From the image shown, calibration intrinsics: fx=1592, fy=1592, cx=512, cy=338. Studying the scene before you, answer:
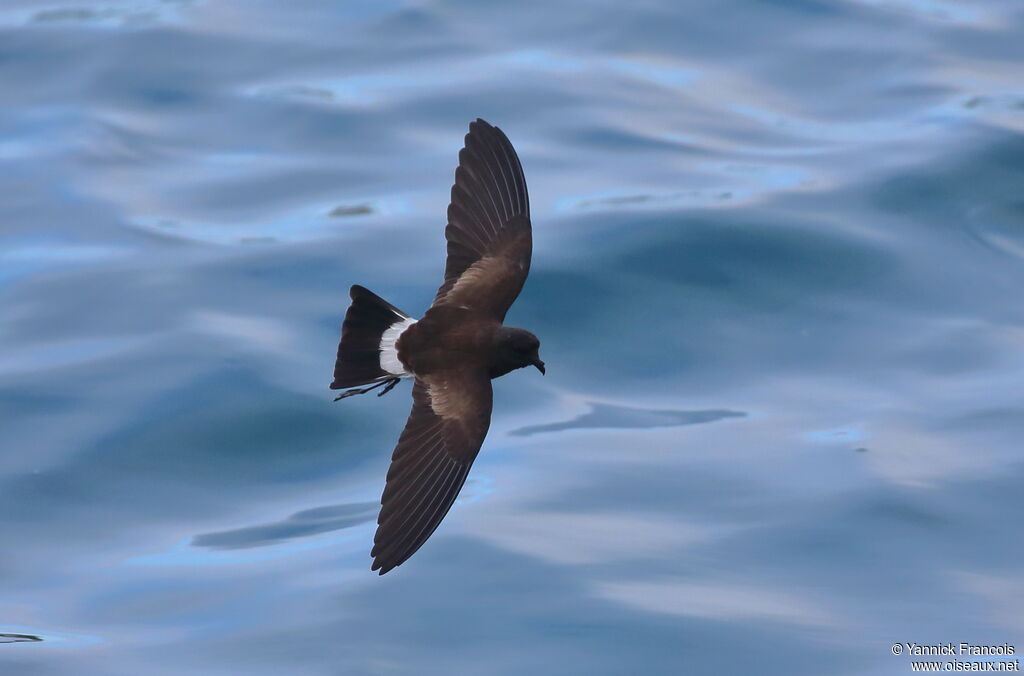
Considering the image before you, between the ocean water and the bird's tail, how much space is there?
85.0 inches

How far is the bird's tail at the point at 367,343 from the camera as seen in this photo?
5.64 m

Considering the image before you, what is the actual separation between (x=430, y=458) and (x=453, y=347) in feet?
1.52

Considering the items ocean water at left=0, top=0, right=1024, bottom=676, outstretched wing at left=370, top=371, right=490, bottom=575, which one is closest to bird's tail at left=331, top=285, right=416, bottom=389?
outstretched wing at left=370, top=371, right=490, bottom=575

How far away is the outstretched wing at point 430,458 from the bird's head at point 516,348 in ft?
0.33

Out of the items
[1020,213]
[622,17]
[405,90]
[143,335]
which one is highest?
[622,17]

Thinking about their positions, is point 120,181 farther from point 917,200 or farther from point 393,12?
point 917,200

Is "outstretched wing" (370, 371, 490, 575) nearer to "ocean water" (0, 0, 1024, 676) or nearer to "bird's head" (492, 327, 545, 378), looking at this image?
"bird's head" (492, 327, 545, 378)

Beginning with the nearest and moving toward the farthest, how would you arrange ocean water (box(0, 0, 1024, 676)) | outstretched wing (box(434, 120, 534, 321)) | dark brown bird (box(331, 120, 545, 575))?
dark brown bird (box(331, 120, 545, 575)), outstretched wing (box(434, 120, 534, 321)), ocean water (box(0, 0, 1024, 676))

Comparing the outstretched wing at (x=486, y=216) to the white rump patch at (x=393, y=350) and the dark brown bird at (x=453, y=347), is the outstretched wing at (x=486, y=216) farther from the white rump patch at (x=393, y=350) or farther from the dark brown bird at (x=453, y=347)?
the white rump patch at (x=393, y=350)

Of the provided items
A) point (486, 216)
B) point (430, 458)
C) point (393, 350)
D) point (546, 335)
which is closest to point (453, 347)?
point (393, 350)

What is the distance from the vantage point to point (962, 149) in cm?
1140

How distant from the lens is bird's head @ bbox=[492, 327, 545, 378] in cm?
559

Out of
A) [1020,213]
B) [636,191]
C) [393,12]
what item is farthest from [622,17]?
[1020,213]

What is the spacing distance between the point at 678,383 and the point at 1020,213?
10.4 feet
